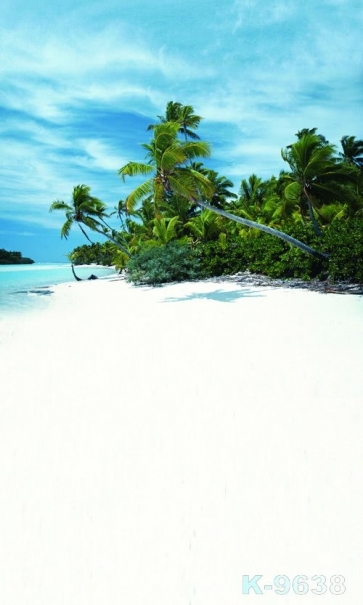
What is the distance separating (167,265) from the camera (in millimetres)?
19922

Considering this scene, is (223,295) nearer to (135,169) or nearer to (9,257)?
(135,169)

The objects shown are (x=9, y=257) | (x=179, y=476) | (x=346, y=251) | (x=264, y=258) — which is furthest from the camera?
(x=9, y=257)

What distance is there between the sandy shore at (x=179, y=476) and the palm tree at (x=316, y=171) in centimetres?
1185

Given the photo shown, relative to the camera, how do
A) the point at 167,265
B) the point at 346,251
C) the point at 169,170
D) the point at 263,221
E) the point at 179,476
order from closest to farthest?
the point at 179,476 → the point at 346,251 → the point at 169,170 → the point at 167,265 → the point at 263,221

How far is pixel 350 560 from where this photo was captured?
1807 mm

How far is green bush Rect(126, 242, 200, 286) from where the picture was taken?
782 inches

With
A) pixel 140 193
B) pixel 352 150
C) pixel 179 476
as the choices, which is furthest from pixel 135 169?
pixel 352 150

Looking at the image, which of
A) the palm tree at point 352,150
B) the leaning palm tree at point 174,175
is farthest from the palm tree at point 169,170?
the palm tree at point 352,150

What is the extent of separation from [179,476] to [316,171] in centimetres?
1528

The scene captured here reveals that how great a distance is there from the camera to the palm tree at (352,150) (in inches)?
1312

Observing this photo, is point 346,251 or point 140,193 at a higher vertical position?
point 140,193

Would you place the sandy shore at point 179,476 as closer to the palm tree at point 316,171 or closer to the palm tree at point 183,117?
the palm tree at point 316,171

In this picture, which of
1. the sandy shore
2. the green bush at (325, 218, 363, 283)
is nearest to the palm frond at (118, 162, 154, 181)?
the green bush at (325, 218, 363, 283)

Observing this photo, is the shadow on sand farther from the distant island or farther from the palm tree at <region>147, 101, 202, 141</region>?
the distant island
